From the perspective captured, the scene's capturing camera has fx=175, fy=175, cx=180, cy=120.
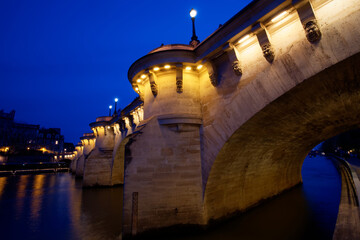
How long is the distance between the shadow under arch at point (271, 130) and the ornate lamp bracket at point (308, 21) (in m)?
0.84

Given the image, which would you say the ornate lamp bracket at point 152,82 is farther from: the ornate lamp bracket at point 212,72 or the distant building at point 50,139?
the distant building at point 50,139

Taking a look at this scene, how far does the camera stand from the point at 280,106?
5426 mm

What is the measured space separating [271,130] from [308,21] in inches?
163

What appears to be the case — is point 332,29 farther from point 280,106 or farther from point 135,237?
point 135,237

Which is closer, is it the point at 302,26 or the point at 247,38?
the point at 302,26

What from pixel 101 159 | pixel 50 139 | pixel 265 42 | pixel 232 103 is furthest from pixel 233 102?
pixel 50 139

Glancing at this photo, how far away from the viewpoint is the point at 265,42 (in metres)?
5.05

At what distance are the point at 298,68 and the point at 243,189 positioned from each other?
6471 millimetres

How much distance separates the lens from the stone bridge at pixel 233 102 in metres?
4.22

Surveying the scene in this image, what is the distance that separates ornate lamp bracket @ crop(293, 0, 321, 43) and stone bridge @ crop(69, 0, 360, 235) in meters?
0.02

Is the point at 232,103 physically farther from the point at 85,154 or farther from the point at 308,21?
the point at 85,154

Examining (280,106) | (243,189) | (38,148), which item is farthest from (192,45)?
(38,148)

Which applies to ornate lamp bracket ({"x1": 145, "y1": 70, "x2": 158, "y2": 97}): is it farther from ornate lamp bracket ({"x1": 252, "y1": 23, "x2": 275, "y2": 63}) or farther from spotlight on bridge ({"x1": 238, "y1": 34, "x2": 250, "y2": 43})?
ornate lamp bracket ({"x1": 252, "y1": 23, "x2": 275, "y2": 63})

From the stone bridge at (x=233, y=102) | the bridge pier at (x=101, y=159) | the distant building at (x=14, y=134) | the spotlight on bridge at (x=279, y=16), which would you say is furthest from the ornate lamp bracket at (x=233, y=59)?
the distant building at (x=14, y=134)
